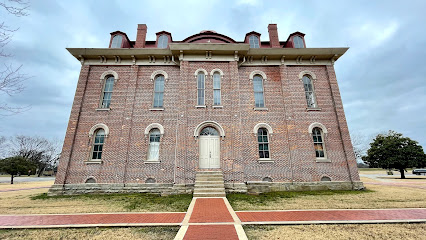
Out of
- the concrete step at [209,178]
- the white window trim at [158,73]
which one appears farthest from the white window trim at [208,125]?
the white window trim at [158,73]

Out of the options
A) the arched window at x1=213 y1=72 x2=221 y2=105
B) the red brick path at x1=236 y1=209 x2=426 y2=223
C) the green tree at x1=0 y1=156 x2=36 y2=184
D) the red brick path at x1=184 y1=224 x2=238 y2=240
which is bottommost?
the red brick path at x1=184 y1=224 x2=238 y2=240

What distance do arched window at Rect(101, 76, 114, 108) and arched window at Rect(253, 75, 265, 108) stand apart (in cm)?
1060

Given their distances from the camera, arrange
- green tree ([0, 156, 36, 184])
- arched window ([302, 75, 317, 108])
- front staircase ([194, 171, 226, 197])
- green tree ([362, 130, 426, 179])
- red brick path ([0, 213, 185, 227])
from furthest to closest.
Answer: green tree ([0, 156, 36, 184])
green tree ([362, 130, 426, 179])
arched window ([302, 75, 317, 108])
front staircase ([194, 171, 226, 197])
red brick path ([0, 213, 185, 227])

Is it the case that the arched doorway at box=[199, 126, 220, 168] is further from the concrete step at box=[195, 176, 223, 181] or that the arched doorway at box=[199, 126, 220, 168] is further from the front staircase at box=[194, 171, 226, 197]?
the concrete step at box=[195, 176, 223, 181]

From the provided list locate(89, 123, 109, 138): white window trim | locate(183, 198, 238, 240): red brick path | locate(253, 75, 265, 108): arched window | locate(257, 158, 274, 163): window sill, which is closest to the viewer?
locate(183, 198, 238, 240): red brick path

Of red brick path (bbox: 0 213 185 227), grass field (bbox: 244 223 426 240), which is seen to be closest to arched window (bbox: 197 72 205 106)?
red brick path (bbox: 0 213 185 227)

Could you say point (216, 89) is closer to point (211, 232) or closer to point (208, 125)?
point (208, 125)

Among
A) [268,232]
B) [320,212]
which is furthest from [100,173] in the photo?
[320,212]

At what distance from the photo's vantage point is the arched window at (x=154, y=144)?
11.5 metres

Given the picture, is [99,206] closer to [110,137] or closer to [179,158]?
[179,158]

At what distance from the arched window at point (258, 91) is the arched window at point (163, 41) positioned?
7.60 metres

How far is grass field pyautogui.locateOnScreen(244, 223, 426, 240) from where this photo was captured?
14.3ft

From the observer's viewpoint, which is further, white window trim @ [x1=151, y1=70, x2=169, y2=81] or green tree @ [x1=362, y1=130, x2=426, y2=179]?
green tree @ [x1=362, y1=130, x2=426, y2=179]

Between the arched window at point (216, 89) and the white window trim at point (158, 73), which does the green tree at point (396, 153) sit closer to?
the arched window at point (216, 89)
